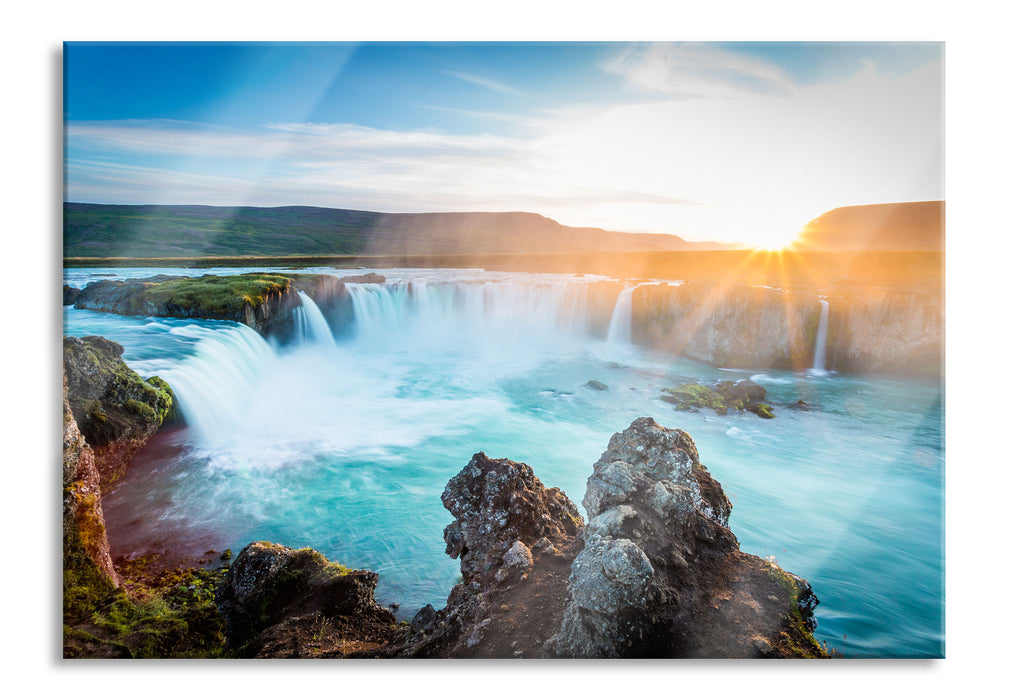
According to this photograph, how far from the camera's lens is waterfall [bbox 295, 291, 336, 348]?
4.27 metres

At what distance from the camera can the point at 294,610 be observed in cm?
270

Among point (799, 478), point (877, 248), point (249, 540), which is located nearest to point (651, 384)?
point (799, 478)

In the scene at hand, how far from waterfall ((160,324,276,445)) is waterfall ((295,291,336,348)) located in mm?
421

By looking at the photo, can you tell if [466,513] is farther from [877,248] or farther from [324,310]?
[877,248]

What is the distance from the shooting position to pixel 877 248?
3342 millimetres

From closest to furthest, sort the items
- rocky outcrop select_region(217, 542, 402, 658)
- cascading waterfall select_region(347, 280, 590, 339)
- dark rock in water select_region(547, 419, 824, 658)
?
1. dark rock in water select_region(547, 419, 824, 658)
2. rocky outcrop select_region(217, 542, 402, 658)
3. cascading waterfall select_region(347, 280, 590, 339)

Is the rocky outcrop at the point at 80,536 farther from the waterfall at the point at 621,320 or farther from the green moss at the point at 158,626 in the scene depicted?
the waterfall at the point at 621,320

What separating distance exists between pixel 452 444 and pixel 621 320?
2327 mm

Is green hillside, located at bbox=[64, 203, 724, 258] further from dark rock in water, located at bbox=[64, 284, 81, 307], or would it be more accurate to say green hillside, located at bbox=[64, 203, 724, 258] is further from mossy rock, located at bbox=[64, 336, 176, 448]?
mossy rock, located at bbox=[64, 336, 176, 448]

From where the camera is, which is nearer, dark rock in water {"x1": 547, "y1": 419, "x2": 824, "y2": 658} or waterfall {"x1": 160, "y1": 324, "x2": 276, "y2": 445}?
dark rock in water {"x1": 547, "y1": 419, "x2": 824, "y2": 658}

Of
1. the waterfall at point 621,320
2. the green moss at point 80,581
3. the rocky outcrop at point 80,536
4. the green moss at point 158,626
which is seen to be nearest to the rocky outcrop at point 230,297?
the rocky outcrop at point 80,536

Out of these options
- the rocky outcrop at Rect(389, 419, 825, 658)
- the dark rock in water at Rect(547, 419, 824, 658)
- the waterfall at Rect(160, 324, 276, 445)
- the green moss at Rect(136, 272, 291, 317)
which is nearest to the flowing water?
the waterfall at Rect(160, 324, 276, 445)

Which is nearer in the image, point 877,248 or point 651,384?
point 877,248

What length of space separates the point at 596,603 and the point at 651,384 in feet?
7.19
